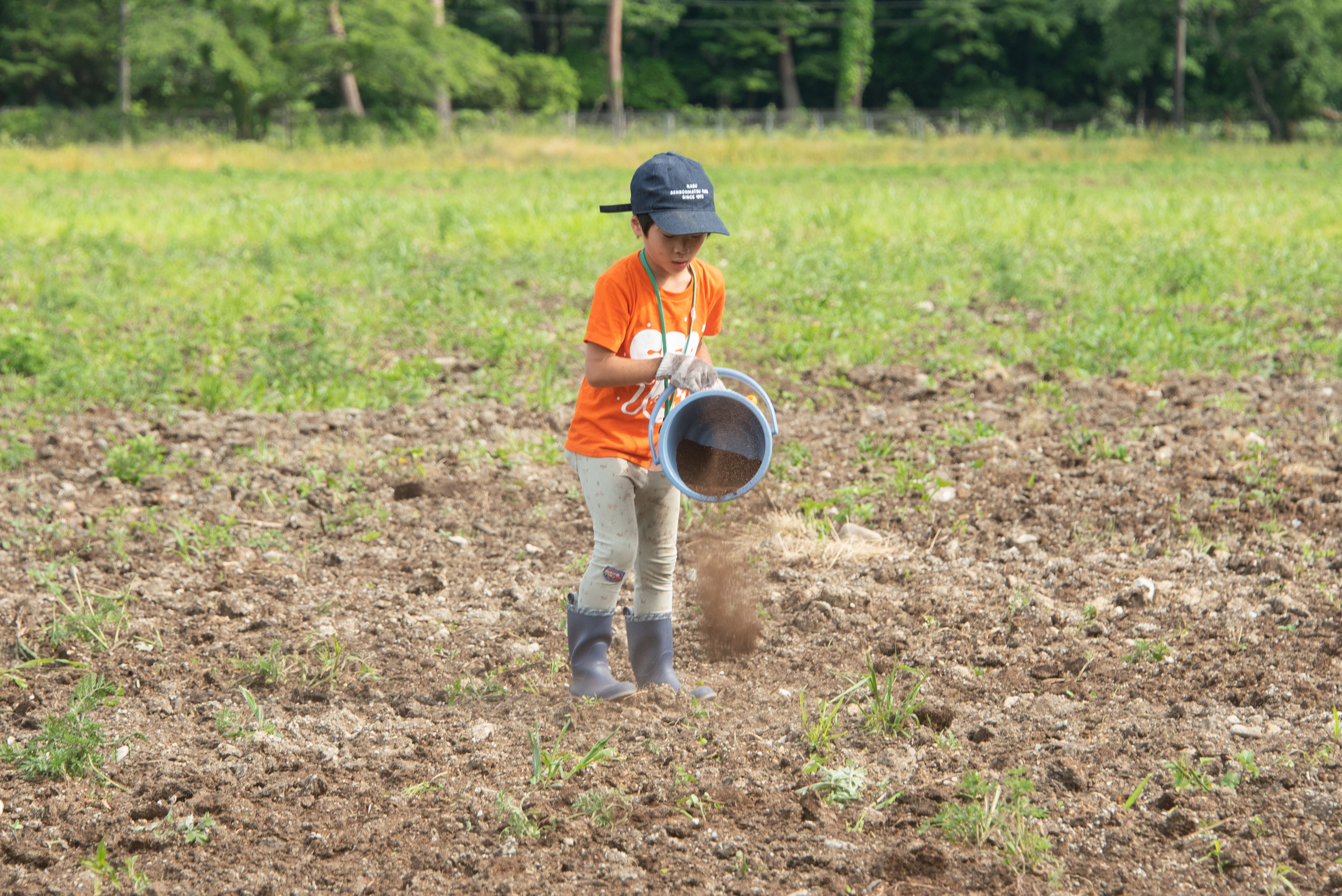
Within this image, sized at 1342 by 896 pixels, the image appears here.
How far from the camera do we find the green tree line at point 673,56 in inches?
1272

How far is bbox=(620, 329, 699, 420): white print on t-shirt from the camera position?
3.07 meters

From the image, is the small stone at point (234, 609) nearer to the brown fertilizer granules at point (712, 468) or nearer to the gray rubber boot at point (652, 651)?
the gray rubber boot at point (652, 651)

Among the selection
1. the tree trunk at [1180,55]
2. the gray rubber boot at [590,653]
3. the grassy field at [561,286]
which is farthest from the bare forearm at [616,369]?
the tree trunk at [1180,55]

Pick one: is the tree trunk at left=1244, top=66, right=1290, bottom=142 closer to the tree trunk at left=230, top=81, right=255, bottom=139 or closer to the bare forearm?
the tree trunk at left=230, top=81, right=255, bottom=139

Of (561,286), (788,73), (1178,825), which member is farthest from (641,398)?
(788,73)

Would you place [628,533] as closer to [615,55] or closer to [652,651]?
[652,651]

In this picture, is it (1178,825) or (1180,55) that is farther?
(1180,55)

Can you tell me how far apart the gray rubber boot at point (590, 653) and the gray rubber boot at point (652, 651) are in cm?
8

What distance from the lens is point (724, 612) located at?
148 inches

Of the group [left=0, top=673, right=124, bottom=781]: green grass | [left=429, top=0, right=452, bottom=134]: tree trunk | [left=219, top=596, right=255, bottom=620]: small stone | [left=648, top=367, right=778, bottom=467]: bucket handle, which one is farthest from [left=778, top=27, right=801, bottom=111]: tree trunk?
[left=0, top=673, right=124, bottom=781]: green grass

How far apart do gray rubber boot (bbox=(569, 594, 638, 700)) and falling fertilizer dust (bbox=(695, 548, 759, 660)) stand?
0.47 m

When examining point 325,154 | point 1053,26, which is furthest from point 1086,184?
point 1053,26

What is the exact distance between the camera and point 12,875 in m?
2.48

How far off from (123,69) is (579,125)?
16.9m
